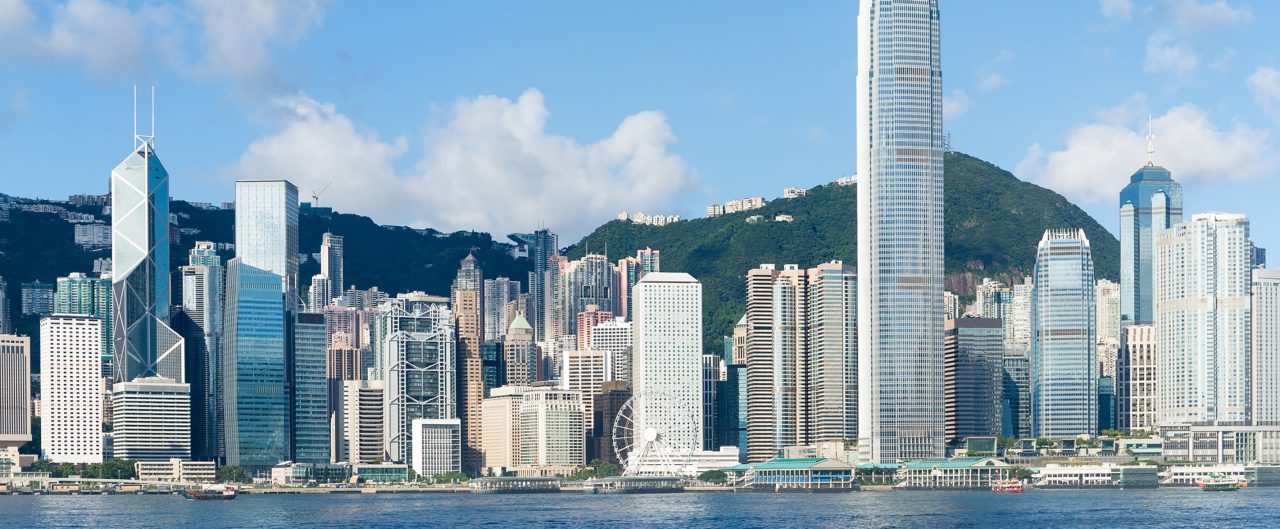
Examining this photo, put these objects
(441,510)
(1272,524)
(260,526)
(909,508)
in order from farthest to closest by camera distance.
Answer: (441,510) → (909,508) → (260,526) → (1272,524)

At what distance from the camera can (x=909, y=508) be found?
18275 centimetres

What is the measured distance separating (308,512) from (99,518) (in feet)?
61.0

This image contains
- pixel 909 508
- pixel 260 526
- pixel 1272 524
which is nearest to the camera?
pixel 1272 524

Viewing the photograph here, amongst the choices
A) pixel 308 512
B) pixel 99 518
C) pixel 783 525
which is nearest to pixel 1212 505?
pixel 783 525

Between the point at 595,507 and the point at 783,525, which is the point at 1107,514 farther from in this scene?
the point at 595,507

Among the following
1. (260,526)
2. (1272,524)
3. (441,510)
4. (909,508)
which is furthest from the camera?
(441,510)

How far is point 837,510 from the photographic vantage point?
18338cm

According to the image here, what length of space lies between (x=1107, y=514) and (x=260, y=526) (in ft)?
219

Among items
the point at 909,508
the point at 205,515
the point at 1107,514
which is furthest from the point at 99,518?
the point at 1107,514

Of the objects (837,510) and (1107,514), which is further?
(837,510)

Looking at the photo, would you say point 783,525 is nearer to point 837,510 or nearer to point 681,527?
point 681,527

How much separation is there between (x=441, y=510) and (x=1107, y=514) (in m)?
60.6

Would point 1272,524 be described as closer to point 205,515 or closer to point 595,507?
point 595,507

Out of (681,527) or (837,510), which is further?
(837,510)
